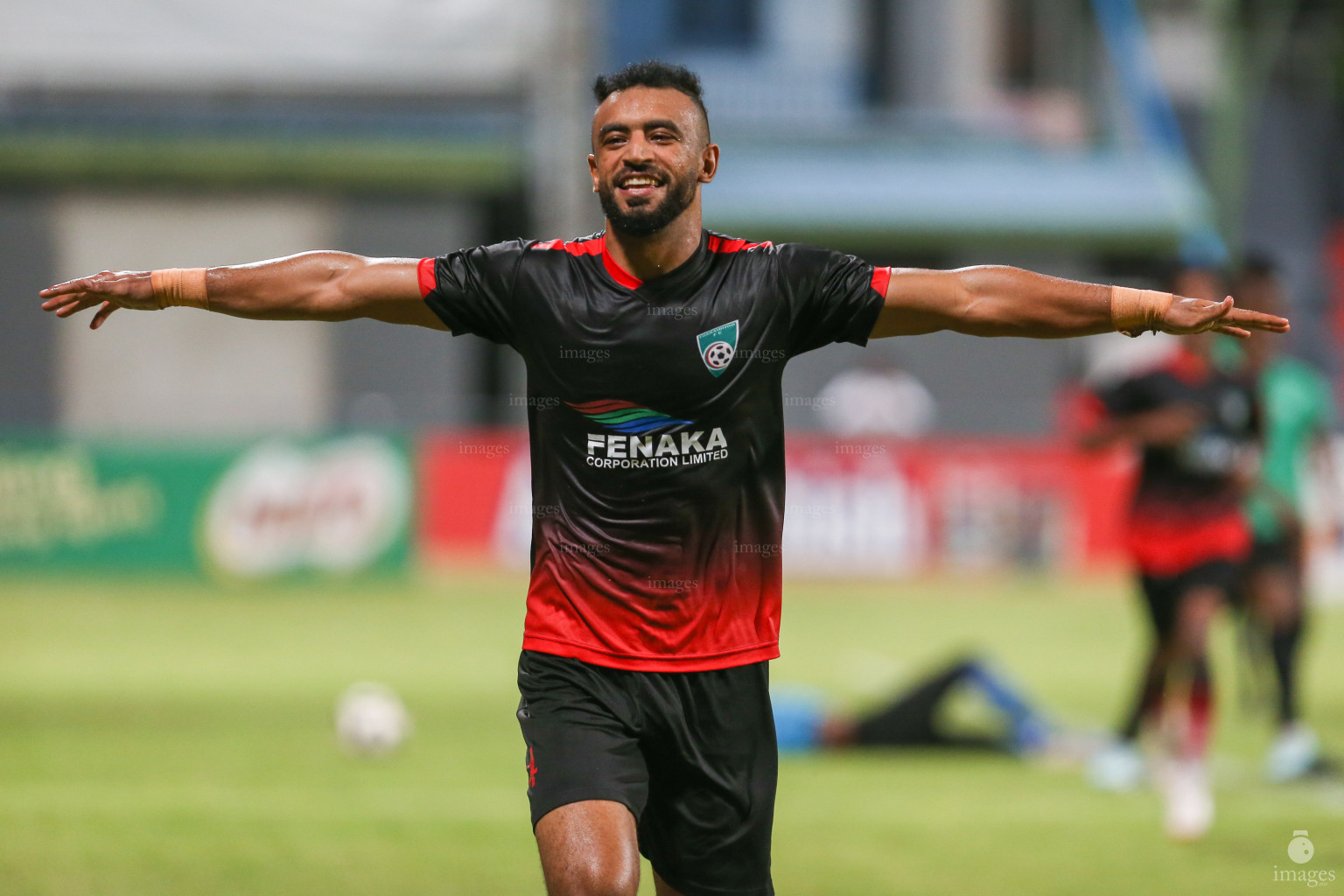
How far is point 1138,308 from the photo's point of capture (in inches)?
181

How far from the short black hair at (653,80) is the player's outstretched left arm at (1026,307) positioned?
2.38 feet

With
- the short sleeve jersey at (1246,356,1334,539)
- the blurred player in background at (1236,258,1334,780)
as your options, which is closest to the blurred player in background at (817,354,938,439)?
the blurred player in background at (1236,258,1334,780)

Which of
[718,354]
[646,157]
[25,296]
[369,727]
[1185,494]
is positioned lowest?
[369,727]

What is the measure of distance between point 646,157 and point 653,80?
235 mm

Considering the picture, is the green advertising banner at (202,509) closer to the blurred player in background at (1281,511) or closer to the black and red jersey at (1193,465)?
the blurred player in background at (1281,511)

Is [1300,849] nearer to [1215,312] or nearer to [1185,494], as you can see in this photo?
[1185,494]

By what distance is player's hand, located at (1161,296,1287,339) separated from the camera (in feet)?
14.9

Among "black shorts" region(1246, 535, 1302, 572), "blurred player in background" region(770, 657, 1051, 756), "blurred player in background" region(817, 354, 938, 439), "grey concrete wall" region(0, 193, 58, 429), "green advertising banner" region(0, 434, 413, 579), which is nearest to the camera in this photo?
"blurred player in background" region(770, 657, 1051, 756)

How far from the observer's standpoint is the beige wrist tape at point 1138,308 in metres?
4.58

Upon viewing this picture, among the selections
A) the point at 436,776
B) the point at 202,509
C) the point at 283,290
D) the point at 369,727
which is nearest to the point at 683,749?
the point at 283,290

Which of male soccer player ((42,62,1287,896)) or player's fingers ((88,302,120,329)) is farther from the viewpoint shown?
player's fingers ((88,302,120,329))

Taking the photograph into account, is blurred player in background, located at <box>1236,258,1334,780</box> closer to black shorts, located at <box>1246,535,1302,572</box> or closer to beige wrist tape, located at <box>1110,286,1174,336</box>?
black shorts, located at <box>1246,535,1302,572</box>

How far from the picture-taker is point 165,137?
23891mm

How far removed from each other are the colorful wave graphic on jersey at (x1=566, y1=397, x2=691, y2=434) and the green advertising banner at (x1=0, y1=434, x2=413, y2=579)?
14.4 metres
